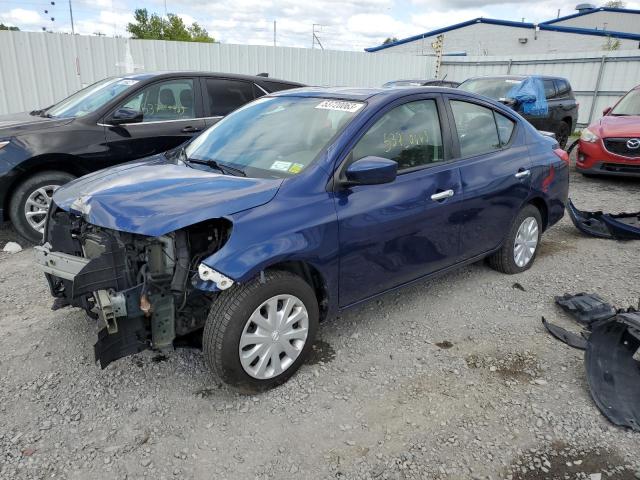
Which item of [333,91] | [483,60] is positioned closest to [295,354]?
[333,91]

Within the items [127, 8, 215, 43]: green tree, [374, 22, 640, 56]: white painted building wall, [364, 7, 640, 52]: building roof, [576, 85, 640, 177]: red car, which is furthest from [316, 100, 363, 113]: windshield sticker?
[127, 8, 215, 43]: green tree

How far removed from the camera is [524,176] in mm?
4289

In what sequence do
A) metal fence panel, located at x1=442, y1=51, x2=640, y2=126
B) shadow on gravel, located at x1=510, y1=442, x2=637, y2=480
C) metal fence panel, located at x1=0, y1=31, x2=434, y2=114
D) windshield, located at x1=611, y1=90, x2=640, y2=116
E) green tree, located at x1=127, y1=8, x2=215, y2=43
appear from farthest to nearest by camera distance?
green tree, located at x1=127, y1=8, x2=215, y2=43
metal fence panel, located at x1=442, y1=51, x2=640, y2=126
metal fence panel, located at x1=0, y1=31, x2=434, y2=114
windshield, located at x1=611, y1=90, x2=640, y2=116
shadow on gravel, located at x1=510, y1=442, x2=637, y2=480

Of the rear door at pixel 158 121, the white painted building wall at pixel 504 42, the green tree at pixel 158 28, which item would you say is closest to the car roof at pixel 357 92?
the rear door at pixel 158 121

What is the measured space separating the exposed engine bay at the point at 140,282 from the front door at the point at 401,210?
2.74 feet

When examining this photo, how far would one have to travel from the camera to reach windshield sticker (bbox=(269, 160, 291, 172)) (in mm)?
3012

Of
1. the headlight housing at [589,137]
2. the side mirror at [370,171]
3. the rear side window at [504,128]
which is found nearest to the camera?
the side mirror at [370,171]

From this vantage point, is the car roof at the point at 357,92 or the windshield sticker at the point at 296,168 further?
the car roof at the point at 357,92

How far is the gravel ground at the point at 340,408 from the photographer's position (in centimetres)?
240

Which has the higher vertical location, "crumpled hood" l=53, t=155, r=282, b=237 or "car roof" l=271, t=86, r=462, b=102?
"car roof" l=271, t=86, r=462, b=102

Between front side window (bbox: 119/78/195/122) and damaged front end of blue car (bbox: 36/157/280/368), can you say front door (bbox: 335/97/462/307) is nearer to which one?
damaged front end of blue car (bbox: 36/157/280/368)

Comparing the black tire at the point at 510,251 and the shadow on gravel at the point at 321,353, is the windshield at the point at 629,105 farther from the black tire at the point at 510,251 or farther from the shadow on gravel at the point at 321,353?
the shadow on gravel at the point at 321,353

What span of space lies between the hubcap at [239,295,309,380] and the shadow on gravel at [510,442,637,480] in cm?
132

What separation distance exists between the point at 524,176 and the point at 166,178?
3021mm
